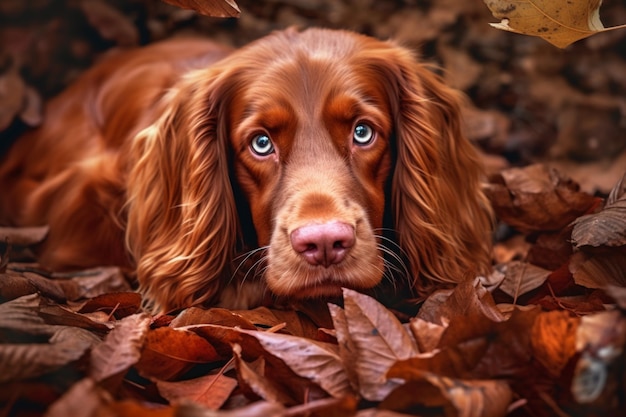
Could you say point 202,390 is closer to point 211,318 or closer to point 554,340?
point 211,318

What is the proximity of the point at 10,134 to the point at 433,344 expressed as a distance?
10.4ft

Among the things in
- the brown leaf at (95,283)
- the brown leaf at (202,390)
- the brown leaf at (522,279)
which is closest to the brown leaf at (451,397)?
the brown leaf at (202,390)

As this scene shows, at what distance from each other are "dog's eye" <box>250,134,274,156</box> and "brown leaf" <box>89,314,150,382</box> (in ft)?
3.00

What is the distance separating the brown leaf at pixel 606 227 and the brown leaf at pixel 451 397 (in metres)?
0.78

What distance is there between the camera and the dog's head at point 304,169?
2.53 meters

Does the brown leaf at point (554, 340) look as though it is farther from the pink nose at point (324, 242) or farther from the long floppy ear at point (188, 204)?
the long floppy ear at point (188, 204)

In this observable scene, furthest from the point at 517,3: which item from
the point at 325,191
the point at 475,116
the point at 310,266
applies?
the point at 475,116

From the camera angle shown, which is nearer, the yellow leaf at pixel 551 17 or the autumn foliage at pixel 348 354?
the autumn foliage at pixel 348 354

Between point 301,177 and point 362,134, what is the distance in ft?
1.02

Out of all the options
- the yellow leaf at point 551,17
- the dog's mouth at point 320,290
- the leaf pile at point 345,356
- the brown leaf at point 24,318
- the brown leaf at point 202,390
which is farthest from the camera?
the dog's mouth at point 320,290

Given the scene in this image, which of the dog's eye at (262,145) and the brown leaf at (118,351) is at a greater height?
the dog's eye at (262,145)

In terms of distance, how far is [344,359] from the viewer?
185 centimetres

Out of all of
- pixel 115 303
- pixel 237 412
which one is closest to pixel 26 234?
pixel 115 303

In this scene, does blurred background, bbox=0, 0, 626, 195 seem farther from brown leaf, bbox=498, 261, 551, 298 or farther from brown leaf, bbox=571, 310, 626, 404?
brown leaf, bbox=571, 310, 626, 404
